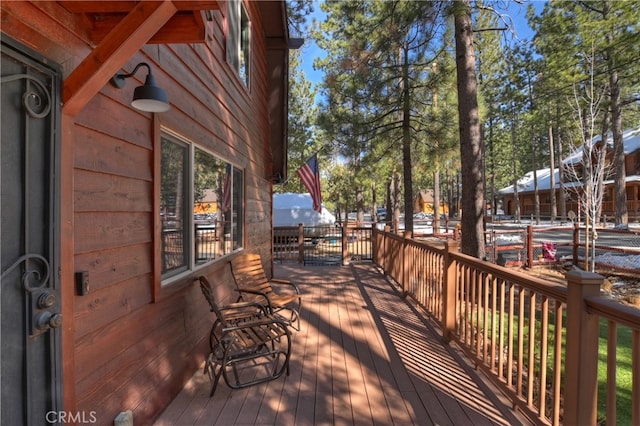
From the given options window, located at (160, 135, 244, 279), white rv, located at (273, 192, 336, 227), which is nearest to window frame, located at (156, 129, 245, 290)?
window, located at (160, 135, 244, 279)

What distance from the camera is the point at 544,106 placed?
18766 millimetres

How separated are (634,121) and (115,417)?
1571 inches

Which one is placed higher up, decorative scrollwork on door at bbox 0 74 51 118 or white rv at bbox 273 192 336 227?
decorative scrollwork on door at bbox 0 74 51 118

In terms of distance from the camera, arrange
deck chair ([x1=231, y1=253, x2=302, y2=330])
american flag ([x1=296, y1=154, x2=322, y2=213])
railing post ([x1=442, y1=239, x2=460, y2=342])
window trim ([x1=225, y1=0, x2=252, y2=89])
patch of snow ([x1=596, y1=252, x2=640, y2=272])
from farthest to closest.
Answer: american flag ([x1=296, y1=154, x2=322, y2=213])
patch of snow ([x1=596, y1=252, x2=640, y2=272])
window trim ([x1=225, y1=0, x2=252, y2=89])
deck chair ([x1=231, y1=253, x2=302, y2=330])
railing post ([x1=442, y1=239, x2=460, y2=342])

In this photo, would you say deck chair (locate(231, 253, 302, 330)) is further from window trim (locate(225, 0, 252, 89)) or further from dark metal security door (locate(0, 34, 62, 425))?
window trim (locate(225, 0, 252, 89))

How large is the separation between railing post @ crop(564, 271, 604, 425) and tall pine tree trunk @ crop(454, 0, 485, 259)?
406 cm

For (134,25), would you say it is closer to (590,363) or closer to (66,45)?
(66,45)

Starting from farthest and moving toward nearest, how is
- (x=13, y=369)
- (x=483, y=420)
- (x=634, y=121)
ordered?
(x=634, y=121) → (x=483, y=420) → (x=13, y=369)

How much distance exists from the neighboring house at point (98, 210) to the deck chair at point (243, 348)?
0.78 ft


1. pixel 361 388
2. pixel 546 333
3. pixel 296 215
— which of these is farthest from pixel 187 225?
pixel 296 215

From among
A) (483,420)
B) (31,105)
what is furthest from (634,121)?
(31,105)

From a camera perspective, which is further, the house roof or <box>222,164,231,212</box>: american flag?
the house roof

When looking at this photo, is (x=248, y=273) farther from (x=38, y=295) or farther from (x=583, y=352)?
(x=583, y=352)

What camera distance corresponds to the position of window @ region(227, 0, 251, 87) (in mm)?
4500
